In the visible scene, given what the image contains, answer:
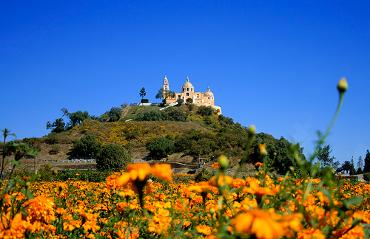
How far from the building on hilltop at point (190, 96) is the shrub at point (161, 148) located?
132 feet

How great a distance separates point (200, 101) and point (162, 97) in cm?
1135

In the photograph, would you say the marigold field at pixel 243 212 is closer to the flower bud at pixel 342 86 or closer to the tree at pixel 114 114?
the flower bud at pixel 342 86

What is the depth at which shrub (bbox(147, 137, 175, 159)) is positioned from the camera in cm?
5288

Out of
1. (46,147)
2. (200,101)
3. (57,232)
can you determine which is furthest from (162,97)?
(57,232)

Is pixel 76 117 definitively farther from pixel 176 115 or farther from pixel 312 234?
pixel 312 234

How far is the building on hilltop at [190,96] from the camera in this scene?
3844 inches

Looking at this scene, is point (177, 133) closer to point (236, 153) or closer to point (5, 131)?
point (236, 153)

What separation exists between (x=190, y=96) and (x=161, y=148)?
51960 mm

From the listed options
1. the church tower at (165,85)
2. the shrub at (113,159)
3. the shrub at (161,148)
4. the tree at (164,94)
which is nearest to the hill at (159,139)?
the shrub at (161,148)

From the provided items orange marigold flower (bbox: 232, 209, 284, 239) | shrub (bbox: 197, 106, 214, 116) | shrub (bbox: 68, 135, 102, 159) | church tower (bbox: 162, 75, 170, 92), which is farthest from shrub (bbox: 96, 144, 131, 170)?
church tower (bbox: 162, 75, 170, 92)

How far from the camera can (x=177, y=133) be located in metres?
63.0

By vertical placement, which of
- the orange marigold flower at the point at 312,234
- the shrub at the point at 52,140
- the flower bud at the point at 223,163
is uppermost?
the shrub at the point at 52,140

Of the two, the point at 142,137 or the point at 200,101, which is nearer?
the point at 142,137

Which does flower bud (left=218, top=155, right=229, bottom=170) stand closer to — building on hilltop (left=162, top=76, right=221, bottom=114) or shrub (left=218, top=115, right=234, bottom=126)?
→ shrub (left=218, top=115, right=234, bottom=126)
